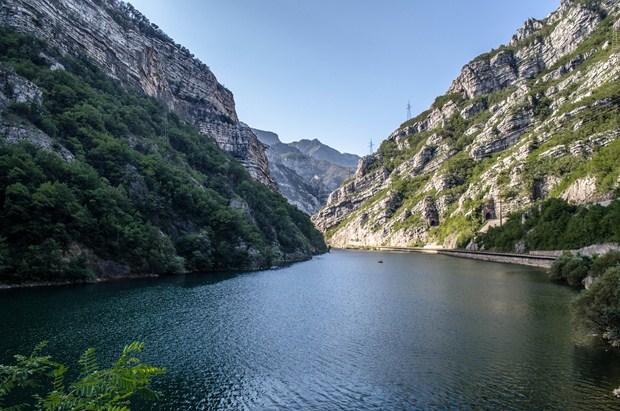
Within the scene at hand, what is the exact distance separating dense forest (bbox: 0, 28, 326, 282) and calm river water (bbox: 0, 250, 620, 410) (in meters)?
11.0

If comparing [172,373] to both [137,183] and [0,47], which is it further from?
[0,47]

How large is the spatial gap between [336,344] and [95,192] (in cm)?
6203

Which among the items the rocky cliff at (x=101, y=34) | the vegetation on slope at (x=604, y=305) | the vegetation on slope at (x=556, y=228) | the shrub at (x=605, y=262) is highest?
the rocky cliff at (x=101, y=34)

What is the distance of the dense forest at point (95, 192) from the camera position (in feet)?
202

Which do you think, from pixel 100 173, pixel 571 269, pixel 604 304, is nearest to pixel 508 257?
pixel 571 269

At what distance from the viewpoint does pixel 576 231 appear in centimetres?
8638

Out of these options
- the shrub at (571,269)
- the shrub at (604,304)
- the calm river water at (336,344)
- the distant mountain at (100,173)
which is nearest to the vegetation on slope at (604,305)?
the shrub at (604,304)

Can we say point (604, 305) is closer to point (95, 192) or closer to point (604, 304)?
point (604, 304)

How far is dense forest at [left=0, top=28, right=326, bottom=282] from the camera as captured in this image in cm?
6169

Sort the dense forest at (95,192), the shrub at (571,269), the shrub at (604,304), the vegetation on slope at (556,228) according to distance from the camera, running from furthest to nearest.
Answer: the vegetation on slope at (556,228)
the dense forest at (95,192)
the shrub at (571,269)
the shrub at (604,304)

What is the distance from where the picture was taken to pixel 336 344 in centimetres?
3416

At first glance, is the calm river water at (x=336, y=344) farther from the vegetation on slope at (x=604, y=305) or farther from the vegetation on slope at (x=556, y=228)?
the vegetation on slope at (x=556, y=228)

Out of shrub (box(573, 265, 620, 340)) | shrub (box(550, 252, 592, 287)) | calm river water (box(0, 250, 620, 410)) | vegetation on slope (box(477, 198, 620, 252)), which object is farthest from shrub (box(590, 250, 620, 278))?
vegetation on slope (box(477, 198, 620, 252))

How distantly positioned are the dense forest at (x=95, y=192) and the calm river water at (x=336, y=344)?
11.0 meters
